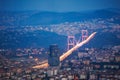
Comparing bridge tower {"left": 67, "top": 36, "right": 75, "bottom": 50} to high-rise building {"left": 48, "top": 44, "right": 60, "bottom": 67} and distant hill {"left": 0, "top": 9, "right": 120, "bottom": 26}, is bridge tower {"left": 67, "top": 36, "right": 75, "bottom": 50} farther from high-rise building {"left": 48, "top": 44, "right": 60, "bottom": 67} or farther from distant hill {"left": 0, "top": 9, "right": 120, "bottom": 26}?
distant hill {"left": 0, "top": 9, "right": 120, "bottom": 26}

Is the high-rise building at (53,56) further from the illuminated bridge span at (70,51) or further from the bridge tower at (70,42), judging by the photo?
the bridge tower at (70,42)

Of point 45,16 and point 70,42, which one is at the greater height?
point 45,16

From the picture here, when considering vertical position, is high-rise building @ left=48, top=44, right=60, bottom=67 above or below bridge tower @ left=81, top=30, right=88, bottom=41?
below

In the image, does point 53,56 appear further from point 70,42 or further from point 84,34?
point 84,34

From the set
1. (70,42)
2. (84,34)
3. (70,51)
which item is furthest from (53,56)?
(84,34)

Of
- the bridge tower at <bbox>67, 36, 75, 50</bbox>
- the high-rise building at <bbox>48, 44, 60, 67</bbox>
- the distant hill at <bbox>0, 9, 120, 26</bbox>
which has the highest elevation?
the distant hill at <bbox>0, 9, 120, 26</bbox>

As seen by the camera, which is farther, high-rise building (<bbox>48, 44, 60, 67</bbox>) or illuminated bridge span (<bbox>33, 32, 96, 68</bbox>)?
high-rise building (<bbox>48, 44, 60, 67</bbox>)

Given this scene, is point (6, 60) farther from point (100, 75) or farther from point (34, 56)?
point (100, 75)
